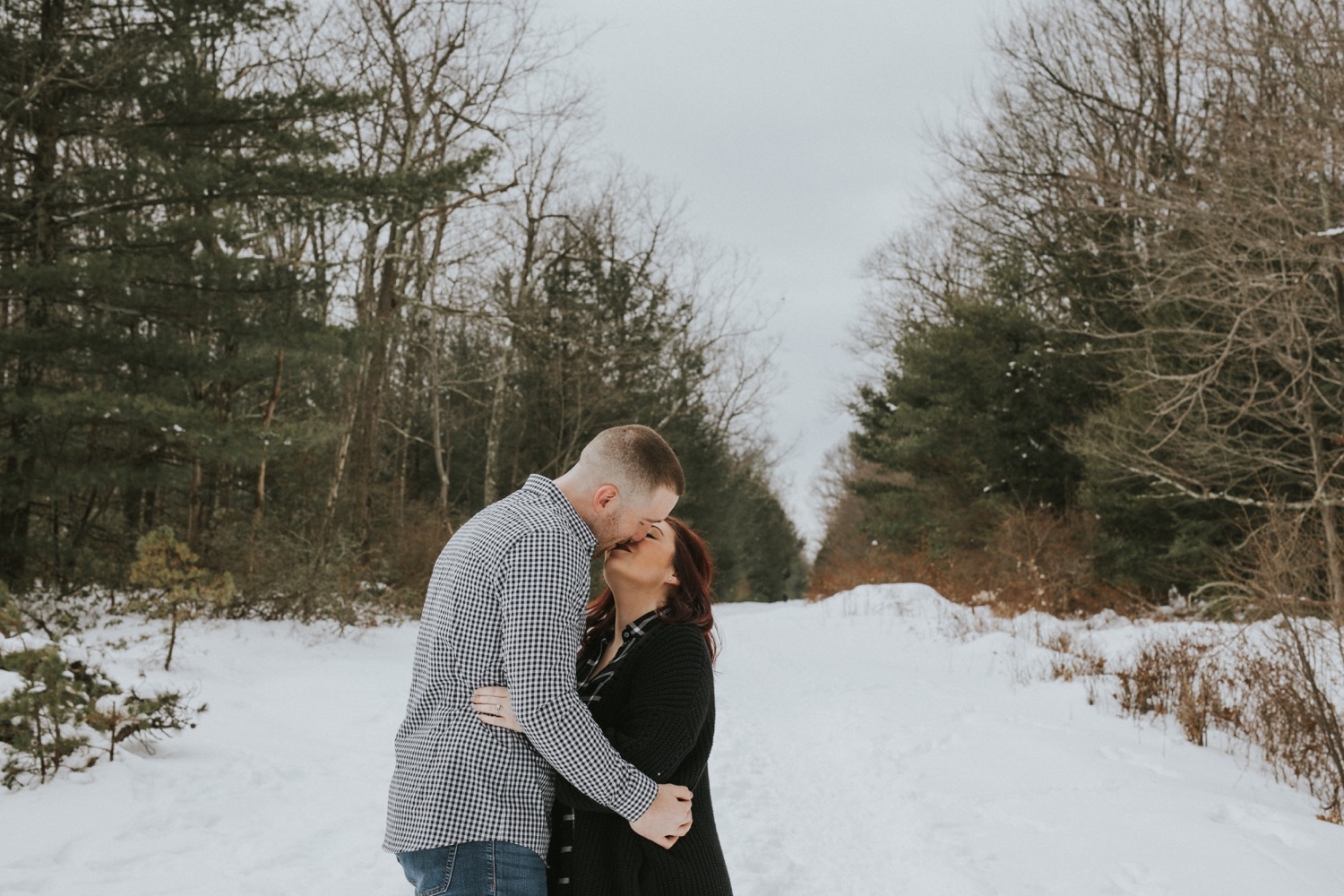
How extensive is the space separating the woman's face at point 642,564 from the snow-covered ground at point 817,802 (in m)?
2.58

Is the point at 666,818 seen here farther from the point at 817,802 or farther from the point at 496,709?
the point at 817,802

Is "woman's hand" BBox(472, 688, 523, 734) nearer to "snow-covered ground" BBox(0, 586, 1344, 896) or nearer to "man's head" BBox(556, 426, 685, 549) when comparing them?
"man's head" BBox(556, 426, 685, 549)

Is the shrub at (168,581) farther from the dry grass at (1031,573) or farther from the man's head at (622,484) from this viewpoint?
the dry grass at (1031,573)

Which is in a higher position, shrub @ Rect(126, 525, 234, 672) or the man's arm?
the man's arm

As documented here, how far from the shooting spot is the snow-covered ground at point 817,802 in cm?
472

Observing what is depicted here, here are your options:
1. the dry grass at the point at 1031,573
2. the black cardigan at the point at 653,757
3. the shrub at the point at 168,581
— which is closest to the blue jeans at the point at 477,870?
the black cardigan at the point at 653,757

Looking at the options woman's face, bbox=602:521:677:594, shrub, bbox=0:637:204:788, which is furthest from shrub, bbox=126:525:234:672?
woman's face, bbox=602:521:677:594

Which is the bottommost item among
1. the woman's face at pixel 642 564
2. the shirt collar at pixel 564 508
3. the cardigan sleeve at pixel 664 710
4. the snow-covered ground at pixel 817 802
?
the snow-covered ground at pixel 817 802

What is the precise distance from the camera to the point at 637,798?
2.41 metres

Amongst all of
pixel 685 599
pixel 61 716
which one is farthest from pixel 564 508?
pixel 61 716

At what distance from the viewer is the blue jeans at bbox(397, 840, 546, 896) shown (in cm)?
235

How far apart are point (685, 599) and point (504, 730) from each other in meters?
0.65

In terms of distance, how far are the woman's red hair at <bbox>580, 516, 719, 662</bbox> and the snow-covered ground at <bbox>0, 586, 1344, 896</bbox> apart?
233cm

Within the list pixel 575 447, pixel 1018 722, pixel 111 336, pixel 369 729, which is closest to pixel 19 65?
pixel 111 336
